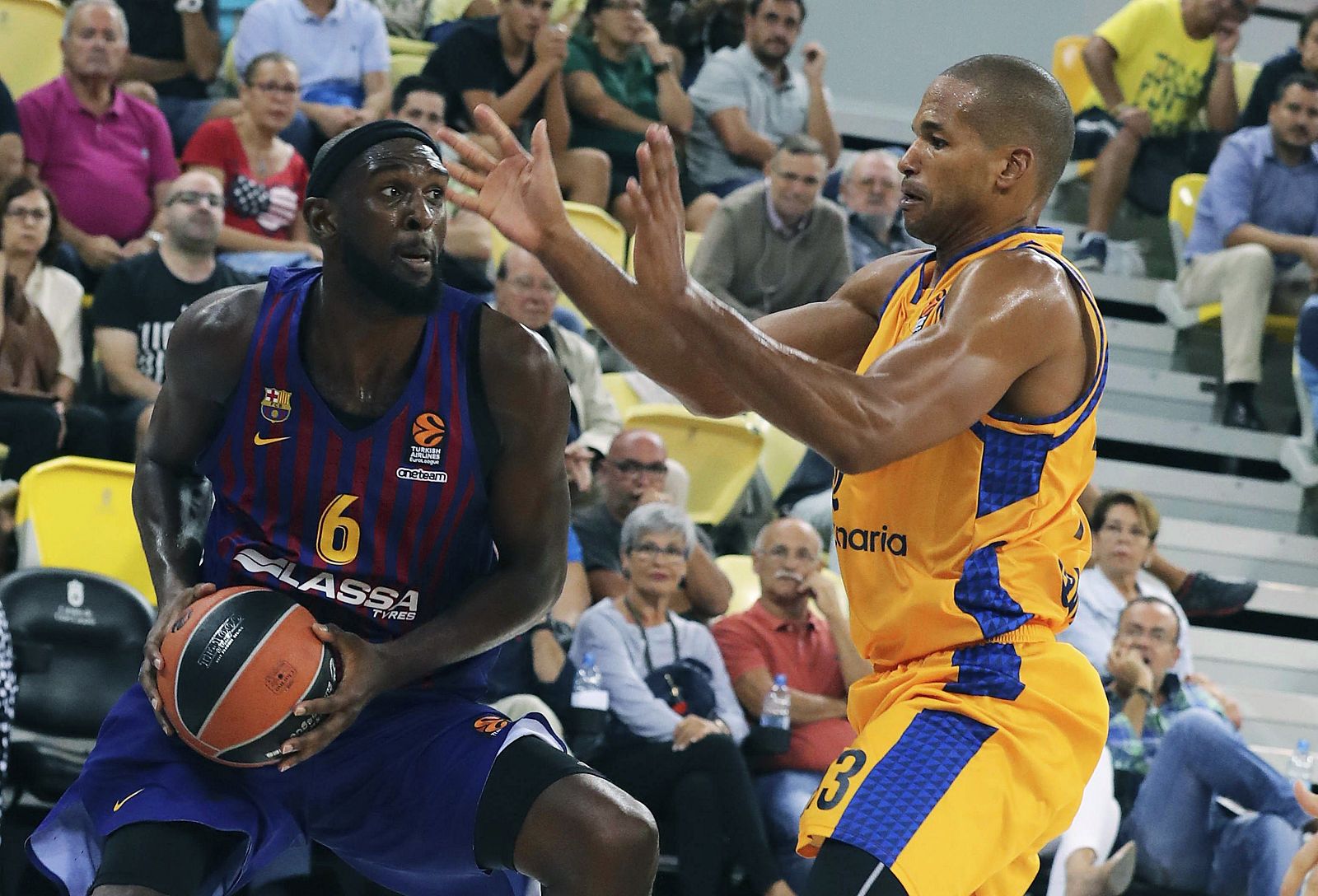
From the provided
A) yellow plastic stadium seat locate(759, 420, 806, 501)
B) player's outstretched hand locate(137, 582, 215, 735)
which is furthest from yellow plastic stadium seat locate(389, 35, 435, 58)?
player's outstretched hand locate(137, 582, 215, 735)

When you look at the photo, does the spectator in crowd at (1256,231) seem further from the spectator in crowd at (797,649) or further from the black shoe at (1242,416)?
the spectator in crowd at (797,649)

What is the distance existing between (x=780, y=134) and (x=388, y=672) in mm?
6825

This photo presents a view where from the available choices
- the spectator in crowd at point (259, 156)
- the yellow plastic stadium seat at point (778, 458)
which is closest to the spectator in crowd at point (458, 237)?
the spectator in crowd at point (259, 156)

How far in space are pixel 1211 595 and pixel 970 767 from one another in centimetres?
587

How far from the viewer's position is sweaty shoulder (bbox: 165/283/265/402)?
3650 millimetres

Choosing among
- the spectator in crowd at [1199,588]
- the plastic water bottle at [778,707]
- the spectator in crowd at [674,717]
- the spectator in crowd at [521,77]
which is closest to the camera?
the spectator in crowd at [674,717]

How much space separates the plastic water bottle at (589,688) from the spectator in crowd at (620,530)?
789 millimetres

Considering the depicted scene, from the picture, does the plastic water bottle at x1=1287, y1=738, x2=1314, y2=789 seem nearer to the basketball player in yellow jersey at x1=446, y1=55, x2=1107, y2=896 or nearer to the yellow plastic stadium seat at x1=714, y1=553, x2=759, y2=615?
the yellow plastic stadium seat at x1=714, y1=553, x2=759, y2=615

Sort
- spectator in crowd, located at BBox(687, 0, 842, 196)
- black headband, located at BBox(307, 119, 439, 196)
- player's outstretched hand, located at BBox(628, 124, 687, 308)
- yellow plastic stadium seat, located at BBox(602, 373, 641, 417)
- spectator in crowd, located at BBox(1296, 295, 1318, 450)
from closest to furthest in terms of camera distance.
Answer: player's outstretched hand, located at BBox(628, 124, 687, 308), black headband, located at BBox(307, 119, 439, 196), yellow plastic stadium seat, located at BBox(602, 373, 641, 417), spectator in crowd, located at BBox(1296, 295, 1318, 450), spectator in crowd, located at BBox(687, 0, 842, 196)

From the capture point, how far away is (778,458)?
322 inches

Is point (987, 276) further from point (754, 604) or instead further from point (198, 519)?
point (754, 604)

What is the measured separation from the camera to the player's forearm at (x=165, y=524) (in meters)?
3.76

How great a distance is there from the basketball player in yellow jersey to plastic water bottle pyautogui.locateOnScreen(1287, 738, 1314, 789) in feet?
14.3

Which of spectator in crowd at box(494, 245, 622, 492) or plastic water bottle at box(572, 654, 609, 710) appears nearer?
plastic water bottle at box(572, 654, 609, 710)
